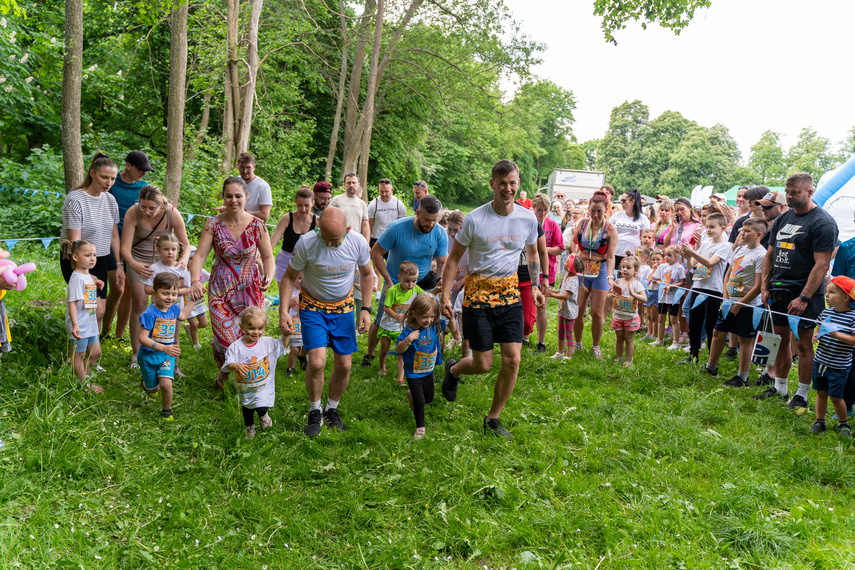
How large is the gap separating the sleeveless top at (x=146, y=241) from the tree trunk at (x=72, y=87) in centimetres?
189

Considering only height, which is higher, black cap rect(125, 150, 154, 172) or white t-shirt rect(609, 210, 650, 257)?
black cap rect(125, 150, 154, 172)

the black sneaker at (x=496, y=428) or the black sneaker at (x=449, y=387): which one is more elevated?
the black sneaker at (x=449, y=387)

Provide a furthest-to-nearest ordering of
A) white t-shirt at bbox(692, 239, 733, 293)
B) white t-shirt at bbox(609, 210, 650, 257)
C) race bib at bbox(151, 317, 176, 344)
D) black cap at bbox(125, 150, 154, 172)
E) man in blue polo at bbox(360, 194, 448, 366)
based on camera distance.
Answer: white t-shirt at bbox(609, 210, 650, 257) < white t-shirt at bbox(692, 239, 733, 293) < man in blue polo at bbox(360, 194, 448, 366) < black cap at bbox(125, 150, 154, 172) < race bib at bbox(151, 317, 176, 344)

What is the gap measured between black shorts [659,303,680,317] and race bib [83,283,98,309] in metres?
7.35

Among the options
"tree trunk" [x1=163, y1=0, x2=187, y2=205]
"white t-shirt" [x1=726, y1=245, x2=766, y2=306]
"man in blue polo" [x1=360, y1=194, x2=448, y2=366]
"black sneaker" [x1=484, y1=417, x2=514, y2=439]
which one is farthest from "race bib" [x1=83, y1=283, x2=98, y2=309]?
"white t-shirt" [x1=726, y1=245, x2=766, y2=306]

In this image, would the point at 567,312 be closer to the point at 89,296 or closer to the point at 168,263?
the point at 168,263

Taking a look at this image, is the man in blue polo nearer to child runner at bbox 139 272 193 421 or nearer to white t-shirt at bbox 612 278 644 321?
child runner at bbox 139 272 193 421

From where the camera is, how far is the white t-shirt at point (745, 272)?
6445mm

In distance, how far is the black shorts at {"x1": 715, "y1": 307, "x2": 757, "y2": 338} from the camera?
21.1 feet

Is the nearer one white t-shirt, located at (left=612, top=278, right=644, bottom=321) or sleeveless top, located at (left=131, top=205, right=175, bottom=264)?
sleeveless top, located at (left=131, top=205, right=175, bottom=264)

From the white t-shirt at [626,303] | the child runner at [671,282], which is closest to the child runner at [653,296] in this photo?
the child runner at [671,282]

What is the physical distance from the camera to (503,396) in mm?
4805

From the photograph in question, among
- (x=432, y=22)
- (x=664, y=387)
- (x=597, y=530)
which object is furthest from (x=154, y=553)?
(x=432, y=22)

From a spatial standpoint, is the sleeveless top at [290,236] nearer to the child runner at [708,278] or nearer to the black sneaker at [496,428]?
the black sneaker at [496,428]
